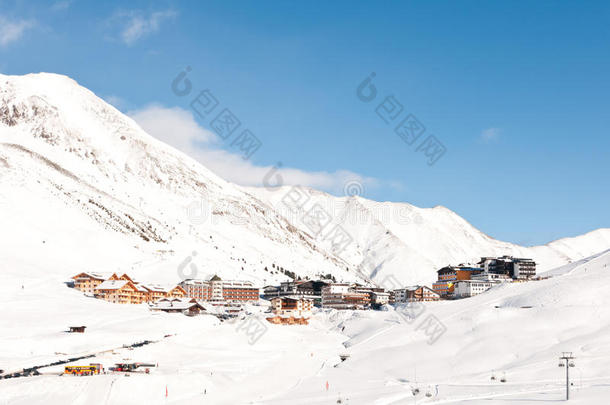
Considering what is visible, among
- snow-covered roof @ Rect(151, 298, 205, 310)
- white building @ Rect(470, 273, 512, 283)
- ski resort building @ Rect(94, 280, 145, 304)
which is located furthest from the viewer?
white building @ Rect(470, 273, 512, 283)

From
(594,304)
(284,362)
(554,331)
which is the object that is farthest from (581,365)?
(284,362)

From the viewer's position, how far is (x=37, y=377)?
1962 inches

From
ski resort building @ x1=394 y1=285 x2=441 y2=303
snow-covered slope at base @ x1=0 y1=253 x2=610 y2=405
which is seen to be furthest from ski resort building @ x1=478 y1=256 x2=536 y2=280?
snow-covered slope at base @ x1=0 y1=253 x2=610 y2=405

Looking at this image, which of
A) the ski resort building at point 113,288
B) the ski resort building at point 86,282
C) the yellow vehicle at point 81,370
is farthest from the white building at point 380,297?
the yellow vehicle at point 81,370

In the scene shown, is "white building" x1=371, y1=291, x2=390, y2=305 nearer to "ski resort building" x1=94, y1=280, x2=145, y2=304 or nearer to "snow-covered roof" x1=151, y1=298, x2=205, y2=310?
"snow-covered roof" x1=151, y1=298, x2=205, y2=310

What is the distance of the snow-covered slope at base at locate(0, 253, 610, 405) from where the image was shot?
46.8 metres

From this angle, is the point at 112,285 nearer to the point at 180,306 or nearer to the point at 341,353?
the point at 180,306

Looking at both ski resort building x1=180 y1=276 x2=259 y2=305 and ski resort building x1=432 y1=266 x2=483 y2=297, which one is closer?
ski resort building x1=180 y1=276 x2=259 y2=305

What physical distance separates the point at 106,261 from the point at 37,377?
324 feet

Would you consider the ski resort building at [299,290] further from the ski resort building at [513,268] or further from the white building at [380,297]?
the ski resort building at [513,268]

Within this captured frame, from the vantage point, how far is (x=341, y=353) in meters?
70.7

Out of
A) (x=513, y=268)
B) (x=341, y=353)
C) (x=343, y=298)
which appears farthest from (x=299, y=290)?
(x=341, y=353)

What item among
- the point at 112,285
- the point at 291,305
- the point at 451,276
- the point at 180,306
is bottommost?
the point at 180,306

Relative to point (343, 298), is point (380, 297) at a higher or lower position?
higher
